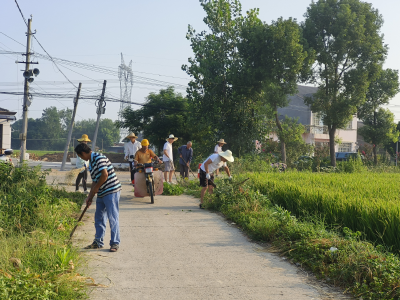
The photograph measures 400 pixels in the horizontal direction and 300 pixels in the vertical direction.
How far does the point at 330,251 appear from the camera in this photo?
19.5ft

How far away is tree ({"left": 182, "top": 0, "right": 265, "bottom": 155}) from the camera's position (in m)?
25.9

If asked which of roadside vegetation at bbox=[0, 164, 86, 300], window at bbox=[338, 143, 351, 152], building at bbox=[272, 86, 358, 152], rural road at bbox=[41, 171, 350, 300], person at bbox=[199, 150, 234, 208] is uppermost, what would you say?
building at bbox=[272, 86, 358, 152]

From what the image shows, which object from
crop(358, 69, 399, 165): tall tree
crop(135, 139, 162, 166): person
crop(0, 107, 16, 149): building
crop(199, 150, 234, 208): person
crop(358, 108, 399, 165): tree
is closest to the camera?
crop(199, 150, 234, 208): person

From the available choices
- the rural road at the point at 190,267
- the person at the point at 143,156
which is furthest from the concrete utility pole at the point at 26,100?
the rural road at the point at 190,267

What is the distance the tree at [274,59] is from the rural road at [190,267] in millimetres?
16089

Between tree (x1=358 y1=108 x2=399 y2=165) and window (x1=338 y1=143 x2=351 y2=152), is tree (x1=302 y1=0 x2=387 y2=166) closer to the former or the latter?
tree (x1=358 y1=108 x2=399 y2=165)

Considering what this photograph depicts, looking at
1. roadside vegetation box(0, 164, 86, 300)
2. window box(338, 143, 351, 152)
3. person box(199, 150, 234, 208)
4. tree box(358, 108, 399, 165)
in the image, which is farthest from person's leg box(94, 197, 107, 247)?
window box(338, 143, 351, 152)

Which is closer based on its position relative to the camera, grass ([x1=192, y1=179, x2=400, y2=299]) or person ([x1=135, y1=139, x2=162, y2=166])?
grass ([x1=192, y1=179, x2=400, y2=299])

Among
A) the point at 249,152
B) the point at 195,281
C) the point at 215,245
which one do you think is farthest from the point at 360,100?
the point at 195,281

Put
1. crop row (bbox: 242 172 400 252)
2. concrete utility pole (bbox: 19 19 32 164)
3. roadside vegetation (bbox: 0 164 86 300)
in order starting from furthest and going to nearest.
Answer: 1. concrete utility pole (bbox: 19 19 32 164)
2. crop row (bbox: 242 172 400 252)
3. roadside vegetation (bbox: 0 164 86 300)

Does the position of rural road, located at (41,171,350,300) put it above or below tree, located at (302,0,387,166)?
below

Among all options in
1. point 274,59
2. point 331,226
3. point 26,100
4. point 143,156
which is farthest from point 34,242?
point 26,100

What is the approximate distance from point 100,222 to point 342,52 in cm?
2267

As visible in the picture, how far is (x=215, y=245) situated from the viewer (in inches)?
285
